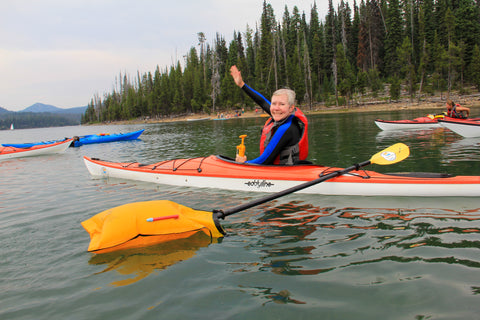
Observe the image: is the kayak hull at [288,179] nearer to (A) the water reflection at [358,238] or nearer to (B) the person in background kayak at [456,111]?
(A) the water reflection at [358,238]

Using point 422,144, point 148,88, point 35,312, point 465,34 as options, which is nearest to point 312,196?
point 35,312

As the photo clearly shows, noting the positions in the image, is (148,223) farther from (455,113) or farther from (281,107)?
(455,113)

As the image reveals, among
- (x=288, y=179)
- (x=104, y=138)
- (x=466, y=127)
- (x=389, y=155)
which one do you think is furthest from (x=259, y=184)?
(x=104, y=138)

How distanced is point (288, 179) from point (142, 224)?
276 centimetres

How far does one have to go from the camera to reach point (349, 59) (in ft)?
190

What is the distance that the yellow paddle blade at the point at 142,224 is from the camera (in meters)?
3.40

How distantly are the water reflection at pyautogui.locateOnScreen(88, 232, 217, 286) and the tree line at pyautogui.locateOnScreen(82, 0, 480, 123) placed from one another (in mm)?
41612

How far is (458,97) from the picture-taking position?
120 ft

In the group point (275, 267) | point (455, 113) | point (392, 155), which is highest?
point (455, 113)

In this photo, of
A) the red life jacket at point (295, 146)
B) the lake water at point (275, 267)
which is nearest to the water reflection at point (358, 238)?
the lake water at point (275, 267)

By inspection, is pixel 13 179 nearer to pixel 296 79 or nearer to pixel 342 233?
pixel 342 233

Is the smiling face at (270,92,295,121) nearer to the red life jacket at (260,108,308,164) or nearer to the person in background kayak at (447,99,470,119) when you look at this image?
the red life jacket at (260,108,308,164)

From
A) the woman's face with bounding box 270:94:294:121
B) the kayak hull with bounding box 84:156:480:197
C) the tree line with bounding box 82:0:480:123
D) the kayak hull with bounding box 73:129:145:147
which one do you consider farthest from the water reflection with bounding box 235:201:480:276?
the tree line with bounding box 82:0:480:123

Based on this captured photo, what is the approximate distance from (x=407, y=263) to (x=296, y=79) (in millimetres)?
51496
